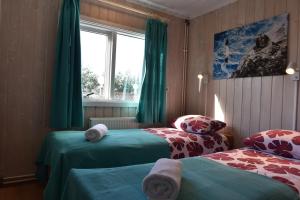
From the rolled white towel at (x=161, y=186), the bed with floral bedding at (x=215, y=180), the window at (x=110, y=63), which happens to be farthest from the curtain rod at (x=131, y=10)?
the rolled white towel at (x=161, y=186)

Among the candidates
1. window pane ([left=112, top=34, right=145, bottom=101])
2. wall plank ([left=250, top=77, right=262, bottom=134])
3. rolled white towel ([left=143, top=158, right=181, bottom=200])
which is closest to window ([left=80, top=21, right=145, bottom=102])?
window pane ([left=112, top=34, right=145, bottom=101])

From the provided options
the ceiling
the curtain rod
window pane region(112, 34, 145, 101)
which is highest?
the ceiling

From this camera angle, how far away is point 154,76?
10.9 ft

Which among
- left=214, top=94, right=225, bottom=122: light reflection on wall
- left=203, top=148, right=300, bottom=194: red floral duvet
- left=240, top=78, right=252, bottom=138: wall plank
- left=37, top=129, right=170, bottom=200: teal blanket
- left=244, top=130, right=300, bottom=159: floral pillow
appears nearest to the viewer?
left=203, top=148, right=300, bottom=194: red floral duvet

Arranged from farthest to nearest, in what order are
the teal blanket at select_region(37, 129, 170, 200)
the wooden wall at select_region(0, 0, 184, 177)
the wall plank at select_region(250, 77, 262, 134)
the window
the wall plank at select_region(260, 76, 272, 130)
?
the window, the wall plank at select_region(250, 77, 262, 134), the wall plank at select_region(260, 76, 272, 130), the wooden wall at select_region(0, 0, 184, 177), the teal blanket at select_region(37, 129, 170, 200)

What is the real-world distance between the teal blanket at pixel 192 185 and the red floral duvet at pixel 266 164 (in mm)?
101

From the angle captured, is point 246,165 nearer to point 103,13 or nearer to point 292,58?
point 292,58

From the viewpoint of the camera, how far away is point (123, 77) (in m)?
3.29

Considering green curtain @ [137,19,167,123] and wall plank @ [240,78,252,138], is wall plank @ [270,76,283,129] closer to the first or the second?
wall plank @ [240,78,252,138]

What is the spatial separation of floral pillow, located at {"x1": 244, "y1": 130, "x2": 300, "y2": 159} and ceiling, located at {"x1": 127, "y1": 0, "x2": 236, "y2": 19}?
78.5 inches

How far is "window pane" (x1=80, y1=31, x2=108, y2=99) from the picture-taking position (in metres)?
3.00

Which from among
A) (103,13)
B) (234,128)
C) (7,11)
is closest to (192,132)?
(234,128)

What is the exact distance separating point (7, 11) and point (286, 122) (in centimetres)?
335

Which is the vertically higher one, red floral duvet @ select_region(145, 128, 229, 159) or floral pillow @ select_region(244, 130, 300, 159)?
floral pillow @ select_region(244, 130, 300, 159)
